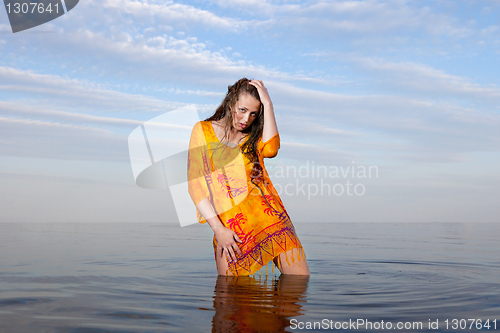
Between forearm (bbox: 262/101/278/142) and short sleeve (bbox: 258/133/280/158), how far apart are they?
3 centimetres

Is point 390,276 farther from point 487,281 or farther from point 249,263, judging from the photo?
point 249,263

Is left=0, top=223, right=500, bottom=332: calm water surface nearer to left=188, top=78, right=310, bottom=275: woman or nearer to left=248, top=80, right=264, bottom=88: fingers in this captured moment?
left=188, top=78, right=310, bottom=275: woman

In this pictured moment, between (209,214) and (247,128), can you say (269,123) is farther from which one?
(209,214)

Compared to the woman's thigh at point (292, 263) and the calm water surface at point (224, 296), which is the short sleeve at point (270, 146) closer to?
the woman's thigh at point (292, 263)

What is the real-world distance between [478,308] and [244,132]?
2385 millimetres

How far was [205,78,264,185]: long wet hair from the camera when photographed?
384 centimetres

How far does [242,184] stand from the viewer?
395 cm

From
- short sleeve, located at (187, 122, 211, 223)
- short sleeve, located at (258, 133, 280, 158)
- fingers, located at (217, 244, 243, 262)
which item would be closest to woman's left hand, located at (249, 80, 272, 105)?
short sleeve, located at (258, 133, 280, 158)

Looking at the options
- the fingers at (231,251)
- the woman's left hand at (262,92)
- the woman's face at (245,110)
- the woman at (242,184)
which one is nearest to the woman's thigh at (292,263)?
the woman at (242,184)

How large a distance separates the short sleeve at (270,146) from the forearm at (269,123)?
3 cm

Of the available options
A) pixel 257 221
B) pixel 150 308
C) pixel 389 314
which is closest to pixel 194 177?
pixel 257 221

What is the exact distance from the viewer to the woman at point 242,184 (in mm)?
3777

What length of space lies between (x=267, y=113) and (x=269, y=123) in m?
0.09

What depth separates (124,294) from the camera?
10.6 ft
